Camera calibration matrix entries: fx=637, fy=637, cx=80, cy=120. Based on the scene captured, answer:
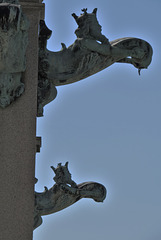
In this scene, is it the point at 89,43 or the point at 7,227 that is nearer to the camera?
the point at 7,227

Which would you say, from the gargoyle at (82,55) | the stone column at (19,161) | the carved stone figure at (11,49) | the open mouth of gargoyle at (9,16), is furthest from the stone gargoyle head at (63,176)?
the open mouth of gargoyle at (9,16)

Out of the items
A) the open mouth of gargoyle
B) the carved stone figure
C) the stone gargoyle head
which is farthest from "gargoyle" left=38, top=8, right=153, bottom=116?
the open mouth of gargoyle

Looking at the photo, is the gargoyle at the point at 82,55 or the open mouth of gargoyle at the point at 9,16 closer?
the open mouth of gargoyle at the point at 9,16

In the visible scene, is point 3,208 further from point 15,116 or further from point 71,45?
point 71,45

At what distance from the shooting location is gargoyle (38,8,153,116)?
7.72 meters

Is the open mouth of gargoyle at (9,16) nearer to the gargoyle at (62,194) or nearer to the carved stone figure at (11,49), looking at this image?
the carved stone figure at (11,49)

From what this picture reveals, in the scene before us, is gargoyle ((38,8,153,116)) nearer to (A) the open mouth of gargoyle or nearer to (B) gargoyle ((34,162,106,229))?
(B) gargoyle ((34,162,106,229))

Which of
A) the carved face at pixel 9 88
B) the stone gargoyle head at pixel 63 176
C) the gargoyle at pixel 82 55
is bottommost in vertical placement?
the stone gargoyle head at pixel 63 176

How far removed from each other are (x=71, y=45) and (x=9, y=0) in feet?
4.40

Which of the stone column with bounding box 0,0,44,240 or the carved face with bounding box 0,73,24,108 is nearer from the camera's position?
the stone column with bounding box 0,0,44,240

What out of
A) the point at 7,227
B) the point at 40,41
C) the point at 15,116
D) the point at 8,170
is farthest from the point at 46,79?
the point at 7,227

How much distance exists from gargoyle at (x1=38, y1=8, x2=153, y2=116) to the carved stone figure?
777mm

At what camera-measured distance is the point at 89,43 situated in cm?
780

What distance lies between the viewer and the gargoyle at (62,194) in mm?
8266
